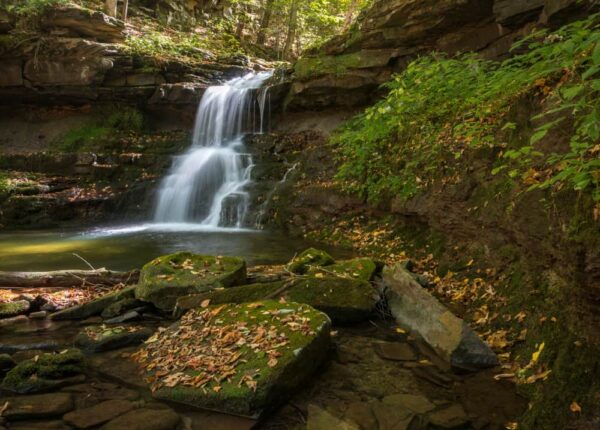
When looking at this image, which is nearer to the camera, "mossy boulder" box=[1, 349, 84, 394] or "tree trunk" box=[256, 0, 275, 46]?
"mossy boulder" box=[1, 349, 84, 394]

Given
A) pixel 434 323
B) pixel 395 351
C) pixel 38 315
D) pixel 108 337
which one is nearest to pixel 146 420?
pixel 108 337

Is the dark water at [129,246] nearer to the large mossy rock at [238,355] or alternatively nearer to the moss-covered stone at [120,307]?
the moss-covered stone at [120,307]

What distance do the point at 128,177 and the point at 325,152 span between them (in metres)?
7.46

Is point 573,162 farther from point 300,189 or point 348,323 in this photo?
point 300,189

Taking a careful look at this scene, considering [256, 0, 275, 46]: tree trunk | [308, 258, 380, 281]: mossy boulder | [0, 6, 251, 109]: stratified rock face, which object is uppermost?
[256, 0, 275, 46]: tree trunk

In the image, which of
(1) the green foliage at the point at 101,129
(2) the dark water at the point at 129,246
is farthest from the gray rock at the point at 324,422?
(1) the green foliage at the point at 101,129

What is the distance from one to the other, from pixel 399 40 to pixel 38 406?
12.8m

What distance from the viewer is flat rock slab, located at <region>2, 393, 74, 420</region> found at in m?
3.09

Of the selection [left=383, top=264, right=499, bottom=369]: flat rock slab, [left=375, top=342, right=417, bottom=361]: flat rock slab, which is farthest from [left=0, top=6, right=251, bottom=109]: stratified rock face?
[left=375, top=342, right=417, bottom=361]: flat rock slab

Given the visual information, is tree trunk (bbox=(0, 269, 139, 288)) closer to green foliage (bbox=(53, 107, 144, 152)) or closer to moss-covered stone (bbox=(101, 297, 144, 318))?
moss-covered stone (bbox=(101, 297, 144, 318))

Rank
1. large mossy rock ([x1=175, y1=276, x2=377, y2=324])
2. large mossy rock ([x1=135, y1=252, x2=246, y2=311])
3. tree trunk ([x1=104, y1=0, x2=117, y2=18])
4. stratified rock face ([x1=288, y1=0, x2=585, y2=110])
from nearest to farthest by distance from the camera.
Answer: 1. large mossy rock ([x1=175, y1=276, x2=377, y2=324])
2. large mossy rock ([x1=135, y1=252, x2=246, y2=311])
3. stratified rock face ([x1=288, y1=0, x2=585, y2=110])
4. tree trunk ([x1=104, y1=0, x2=117, y2=18])

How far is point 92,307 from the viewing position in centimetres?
523

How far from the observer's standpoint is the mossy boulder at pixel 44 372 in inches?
136

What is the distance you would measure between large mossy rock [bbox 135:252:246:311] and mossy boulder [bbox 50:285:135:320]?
0.19m
